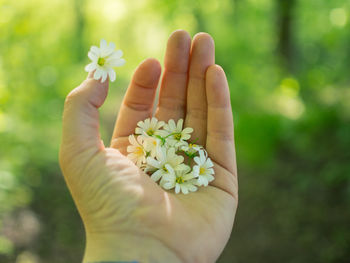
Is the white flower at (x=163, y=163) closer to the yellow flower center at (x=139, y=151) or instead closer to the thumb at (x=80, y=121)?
the yellow flower center at (x=139, y=151)

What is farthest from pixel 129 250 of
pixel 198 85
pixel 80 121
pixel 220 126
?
pixel 198 85

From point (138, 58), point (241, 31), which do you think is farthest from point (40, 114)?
point (138, 58)

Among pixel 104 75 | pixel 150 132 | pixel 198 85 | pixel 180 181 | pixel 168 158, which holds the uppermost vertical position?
pixel 104 75

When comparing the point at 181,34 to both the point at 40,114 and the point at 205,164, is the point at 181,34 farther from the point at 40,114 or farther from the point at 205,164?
the point at 40,114

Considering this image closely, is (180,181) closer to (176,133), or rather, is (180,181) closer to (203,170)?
(203,170)

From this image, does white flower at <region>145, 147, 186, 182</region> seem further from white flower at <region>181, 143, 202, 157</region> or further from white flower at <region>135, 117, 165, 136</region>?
white flower at <region>135, 117, 165, 136</region>

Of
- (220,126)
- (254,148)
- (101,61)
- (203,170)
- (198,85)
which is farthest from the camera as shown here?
(254,148)
